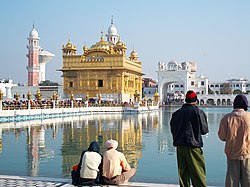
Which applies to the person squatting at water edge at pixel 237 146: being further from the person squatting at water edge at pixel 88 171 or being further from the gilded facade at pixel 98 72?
the gilded facade at pixel 98 72

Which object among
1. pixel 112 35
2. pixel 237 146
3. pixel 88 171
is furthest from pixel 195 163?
pixel 112 35

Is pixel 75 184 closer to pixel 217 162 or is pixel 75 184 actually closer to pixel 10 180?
pixel 10 180

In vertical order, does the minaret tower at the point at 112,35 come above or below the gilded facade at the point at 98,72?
above

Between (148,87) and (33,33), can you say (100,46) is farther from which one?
(148,87)

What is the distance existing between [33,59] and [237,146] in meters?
64.7

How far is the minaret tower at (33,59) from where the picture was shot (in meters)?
67.0

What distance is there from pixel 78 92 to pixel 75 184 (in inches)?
1614

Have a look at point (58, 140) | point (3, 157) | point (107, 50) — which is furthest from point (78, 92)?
point (3, 157)

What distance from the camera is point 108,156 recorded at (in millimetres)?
5641

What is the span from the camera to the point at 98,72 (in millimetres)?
45406

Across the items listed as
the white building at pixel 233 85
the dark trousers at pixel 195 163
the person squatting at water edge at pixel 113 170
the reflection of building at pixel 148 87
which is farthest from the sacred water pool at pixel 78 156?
the white building at pixel 233 85

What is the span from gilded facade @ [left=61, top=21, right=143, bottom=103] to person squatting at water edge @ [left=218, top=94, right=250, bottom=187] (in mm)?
39257

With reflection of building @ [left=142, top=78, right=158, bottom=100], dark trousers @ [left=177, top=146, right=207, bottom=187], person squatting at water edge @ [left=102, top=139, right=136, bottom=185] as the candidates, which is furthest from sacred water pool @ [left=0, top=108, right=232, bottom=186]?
reflection of building @ [left=142, top=78, right=158, bottom=100]

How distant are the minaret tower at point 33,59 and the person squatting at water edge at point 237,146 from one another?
212 ft
